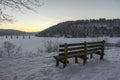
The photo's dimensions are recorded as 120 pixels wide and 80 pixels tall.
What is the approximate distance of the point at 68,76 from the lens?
10.1 m

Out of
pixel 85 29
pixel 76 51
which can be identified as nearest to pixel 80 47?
pixel 76 51

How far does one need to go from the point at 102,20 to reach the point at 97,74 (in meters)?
163

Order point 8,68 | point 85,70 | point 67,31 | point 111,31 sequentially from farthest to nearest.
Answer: point 67,31, point 111,31, point 8,68, point 85,70

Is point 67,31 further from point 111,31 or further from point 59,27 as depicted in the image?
point 111,31

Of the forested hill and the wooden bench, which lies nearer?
the wooden bench

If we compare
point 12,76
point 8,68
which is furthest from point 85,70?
point 8,68

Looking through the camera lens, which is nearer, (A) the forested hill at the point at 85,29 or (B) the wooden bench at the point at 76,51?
(B) the wooden bench at the point at 76,51

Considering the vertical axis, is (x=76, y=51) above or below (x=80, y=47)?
below

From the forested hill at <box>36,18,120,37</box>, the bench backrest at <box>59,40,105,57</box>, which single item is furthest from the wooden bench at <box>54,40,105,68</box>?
A: the forested hill at <box>36,18,120,37</box>

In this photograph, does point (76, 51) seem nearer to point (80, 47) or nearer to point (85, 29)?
point (80, 47)

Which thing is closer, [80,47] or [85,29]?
[80,47]

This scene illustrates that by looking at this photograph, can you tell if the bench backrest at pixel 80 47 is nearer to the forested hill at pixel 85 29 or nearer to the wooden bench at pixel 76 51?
the wooden bench at pixel 76 51

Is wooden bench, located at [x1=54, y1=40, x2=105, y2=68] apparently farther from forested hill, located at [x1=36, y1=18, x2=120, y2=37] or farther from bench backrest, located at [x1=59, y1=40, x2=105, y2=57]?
forested hill, located at [x1=36, y1=18, x2=120, y2=37]

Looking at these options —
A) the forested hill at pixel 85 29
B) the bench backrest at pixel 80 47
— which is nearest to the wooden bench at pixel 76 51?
the bench backrest at pixel 80 47
